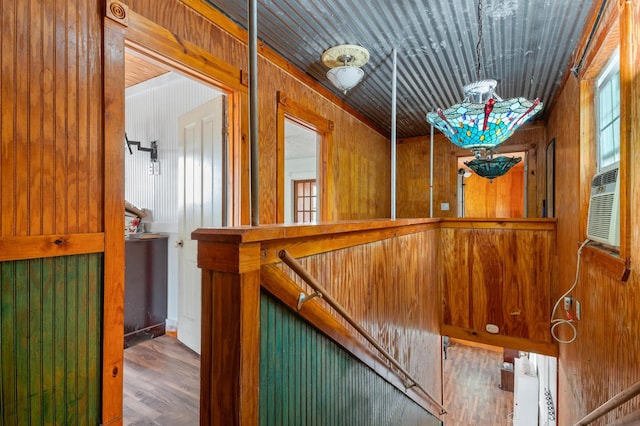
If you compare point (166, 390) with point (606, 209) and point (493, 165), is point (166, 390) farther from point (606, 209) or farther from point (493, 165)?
point (493, 165)

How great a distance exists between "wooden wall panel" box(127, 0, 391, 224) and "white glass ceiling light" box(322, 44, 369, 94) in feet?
1.37

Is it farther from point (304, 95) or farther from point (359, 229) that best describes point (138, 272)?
point (359, 229)

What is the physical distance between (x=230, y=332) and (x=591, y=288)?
220cm

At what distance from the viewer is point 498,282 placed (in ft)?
11.0

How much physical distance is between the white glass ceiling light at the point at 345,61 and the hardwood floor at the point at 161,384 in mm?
2550

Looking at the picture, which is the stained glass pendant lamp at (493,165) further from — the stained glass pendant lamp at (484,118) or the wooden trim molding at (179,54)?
the wooden trim molding at (179,54)

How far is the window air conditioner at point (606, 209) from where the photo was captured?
5.05 ft

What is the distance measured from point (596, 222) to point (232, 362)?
2.07m

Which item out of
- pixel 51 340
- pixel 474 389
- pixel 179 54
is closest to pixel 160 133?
pixel 179 54

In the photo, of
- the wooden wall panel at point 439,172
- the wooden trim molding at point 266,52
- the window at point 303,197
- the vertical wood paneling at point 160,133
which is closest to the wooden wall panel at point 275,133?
the wooden trim molding at point 266,52

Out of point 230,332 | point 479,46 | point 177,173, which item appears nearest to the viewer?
point 230,332

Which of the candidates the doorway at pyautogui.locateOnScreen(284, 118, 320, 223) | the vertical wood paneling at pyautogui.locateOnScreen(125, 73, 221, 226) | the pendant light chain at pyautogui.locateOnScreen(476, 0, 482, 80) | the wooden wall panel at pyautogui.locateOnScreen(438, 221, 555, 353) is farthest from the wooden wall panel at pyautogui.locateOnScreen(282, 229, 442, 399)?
the doorway at pyautogui.locateOnScreen(284, 118, 320, 223)

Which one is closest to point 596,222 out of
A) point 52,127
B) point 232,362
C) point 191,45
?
point 232,362

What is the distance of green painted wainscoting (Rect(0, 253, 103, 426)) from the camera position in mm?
1167
